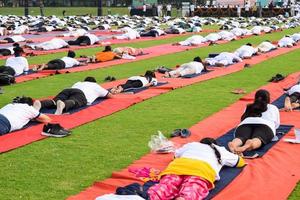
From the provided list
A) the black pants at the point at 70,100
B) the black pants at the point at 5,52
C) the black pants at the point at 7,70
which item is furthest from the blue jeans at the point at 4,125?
the black pants at the point at 5,52

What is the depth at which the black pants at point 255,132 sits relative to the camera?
246 inches

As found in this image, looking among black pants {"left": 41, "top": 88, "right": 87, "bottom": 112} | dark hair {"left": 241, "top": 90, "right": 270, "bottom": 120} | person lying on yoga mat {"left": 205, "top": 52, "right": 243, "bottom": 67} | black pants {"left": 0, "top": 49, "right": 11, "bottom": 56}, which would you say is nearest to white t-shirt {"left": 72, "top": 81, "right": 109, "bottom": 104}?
black pants {"left": 41, "top": 88, "right": 87, "bottom": 112}

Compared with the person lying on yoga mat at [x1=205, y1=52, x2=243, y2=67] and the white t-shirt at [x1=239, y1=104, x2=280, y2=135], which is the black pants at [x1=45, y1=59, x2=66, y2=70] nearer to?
the person lying on yoga mat at [x1=205, y1=52, x2=243, y2=67]

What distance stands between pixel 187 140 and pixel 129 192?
8.52ft

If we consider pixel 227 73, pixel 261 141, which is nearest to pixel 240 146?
pixel 261 141

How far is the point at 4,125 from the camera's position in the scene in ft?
22.8

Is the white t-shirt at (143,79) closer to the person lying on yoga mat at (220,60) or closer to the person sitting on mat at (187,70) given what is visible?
the person sitting on mat at (187,70)

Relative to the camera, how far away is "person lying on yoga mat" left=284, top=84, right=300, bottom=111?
27.4ft

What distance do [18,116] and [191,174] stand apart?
329 centimetres

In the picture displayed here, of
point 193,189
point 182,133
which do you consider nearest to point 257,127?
point 182,133

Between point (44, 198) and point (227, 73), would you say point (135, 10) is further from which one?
point (44, 198)

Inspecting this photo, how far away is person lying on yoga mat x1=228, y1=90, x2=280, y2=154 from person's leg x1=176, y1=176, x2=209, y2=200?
1.37m

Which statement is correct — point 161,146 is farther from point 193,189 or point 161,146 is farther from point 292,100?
point 292,100

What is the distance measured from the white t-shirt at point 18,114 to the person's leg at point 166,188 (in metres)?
3.01
